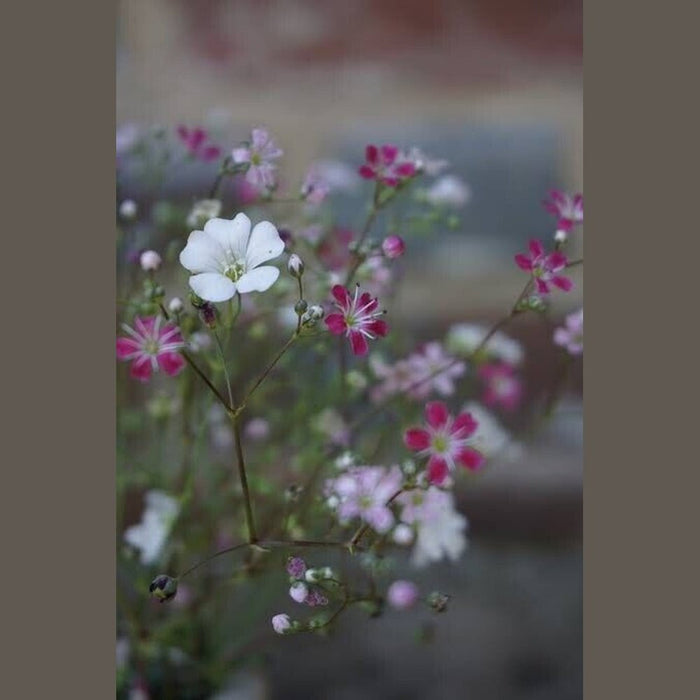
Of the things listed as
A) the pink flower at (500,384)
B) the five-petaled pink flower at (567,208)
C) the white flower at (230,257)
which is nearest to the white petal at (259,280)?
the white flower at (230,257)

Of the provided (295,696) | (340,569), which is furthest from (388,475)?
(295,696)

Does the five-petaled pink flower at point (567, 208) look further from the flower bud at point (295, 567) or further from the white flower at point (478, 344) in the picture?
the flower bud at point (295, 567)

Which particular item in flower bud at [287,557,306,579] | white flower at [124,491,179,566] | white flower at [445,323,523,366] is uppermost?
white flower at [445,323,523,366]

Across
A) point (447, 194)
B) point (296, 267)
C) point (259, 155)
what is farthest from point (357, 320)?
point (447, 194)

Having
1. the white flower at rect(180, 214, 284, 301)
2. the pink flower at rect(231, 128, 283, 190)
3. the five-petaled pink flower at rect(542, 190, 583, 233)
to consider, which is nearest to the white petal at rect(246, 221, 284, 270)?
the white flower at rect(180, 214, 284, 301)

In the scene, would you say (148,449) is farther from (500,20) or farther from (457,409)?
(500,20)

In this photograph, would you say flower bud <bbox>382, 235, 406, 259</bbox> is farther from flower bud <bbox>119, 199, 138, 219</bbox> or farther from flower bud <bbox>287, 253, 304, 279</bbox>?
flower bud <bbox>119, 199, 138, 219</bbox>

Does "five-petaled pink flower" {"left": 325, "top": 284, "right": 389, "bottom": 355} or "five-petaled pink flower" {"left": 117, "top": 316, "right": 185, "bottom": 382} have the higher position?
"five-petaled pink flower" {"left": 325, "top": 284, "right": 389, "bottom": 355}
